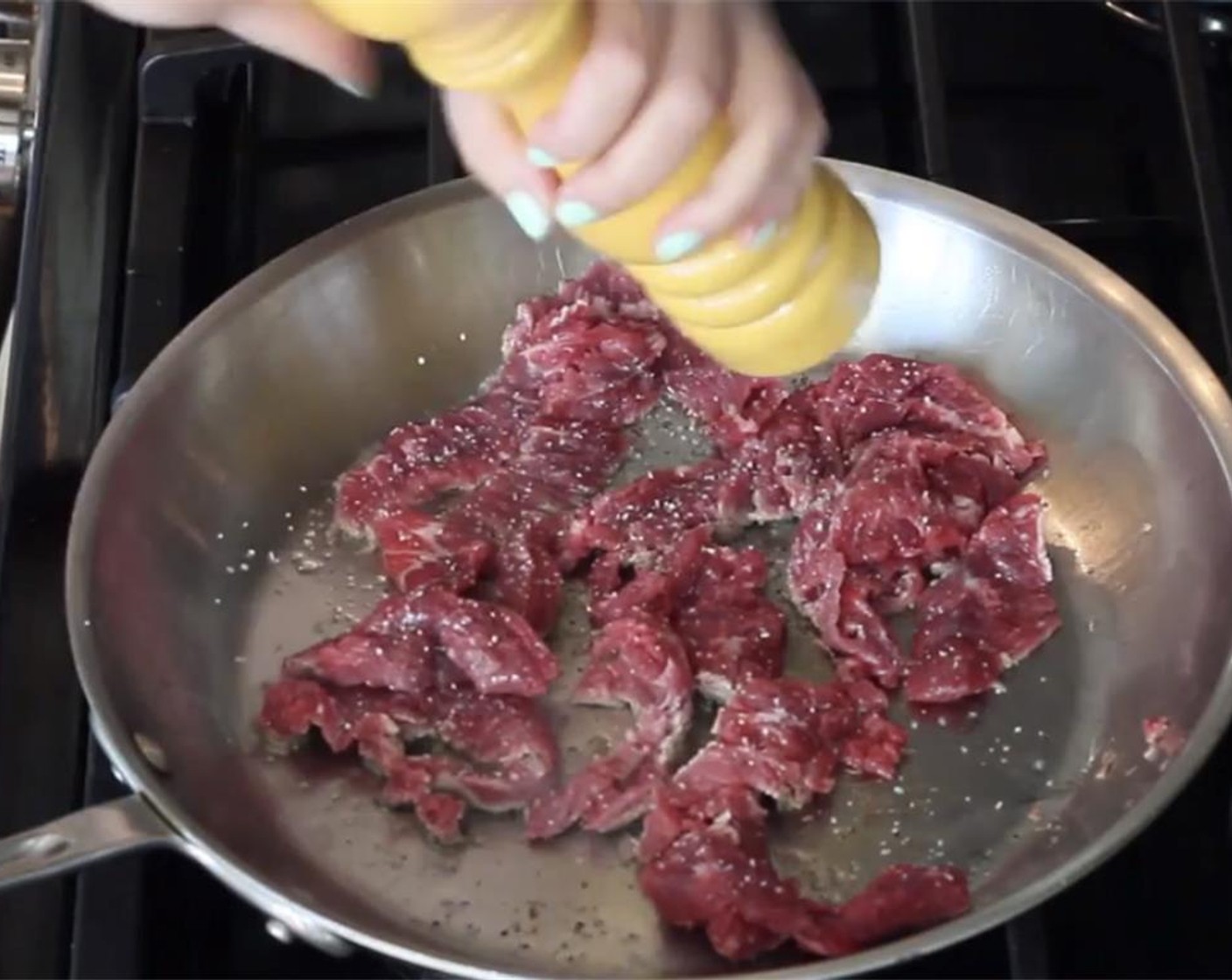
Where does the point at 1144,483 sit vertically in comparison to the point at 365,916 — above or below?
above

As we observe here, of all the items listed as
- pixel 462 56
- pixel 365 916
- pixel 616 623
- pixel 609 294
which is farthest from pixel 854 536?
pixel 462 56

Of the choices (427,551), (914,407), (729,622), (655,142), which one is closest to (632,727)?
(729,622)

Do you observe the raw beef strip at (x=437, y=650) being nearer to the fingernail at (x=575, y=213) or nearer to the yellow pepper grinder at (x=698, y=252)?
the yellow pepper grinder at (x=698, y=252)

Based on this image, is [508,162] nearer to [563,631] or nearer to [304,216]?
[563,631]

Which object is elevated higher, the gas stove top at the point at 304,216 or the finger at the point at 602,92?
the finger at the point at 602,92

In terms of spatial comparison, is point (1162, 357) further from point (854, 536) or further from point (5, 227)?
point (5, 227)

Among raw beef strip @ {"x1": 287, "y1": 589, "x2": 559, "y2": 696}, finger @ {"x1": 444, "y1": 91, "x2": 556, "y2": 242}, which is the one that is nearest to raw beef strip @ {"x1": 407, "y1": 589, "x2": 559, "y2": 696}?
raw beef strip @ {"x1": 287, "y1": 589, "x2": 559, "y2": 696}

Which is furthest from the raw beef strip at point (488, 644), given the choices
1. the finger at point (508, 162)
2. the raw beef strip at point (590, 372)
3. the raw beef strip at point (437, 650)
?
the finger at point (508, 162)
